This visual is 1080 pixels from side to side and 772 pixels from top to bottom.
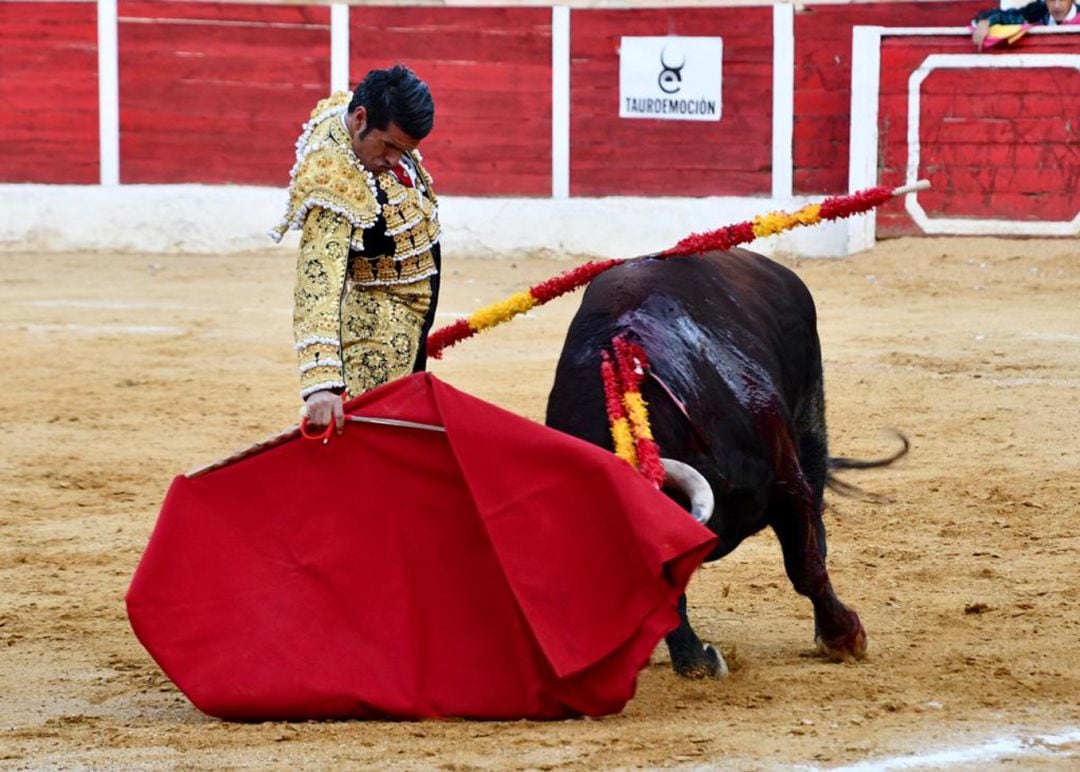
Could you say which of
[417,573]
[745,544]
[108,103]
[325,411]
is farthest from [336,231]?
[108,103]

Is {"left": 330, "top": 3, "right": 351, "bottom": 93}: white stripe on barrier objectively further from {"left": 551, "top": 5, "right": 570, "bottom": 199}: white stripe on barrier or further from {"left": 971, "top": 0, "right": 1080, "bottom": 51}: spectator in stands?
{"left": 971, "top": 0, "right": 1080, "bottom": 51}: spectator in stands

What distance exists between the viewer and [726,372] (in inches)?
134

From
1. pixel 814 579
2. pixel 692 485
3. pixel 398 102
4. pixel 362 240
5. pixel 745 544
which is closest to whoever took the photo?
pixel 692 485

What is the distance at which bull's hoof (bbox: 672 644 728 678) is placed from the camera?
329cm

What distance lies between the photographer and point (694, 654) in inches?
130

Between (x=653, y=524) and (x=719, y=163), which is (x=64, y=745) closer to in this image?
(x=653, y=524)

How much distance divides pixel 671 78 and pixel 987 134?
6.03 feet

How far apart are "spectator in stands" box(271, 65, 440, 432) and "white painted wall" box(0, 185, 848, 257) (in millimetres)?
7048

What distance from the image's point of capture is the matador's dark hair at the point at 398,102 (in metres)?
3.14

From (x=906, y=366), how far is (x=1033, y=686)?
391 centimetres

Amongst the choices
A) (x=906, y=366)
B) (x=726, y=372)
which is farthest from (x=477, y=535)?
(x=906, y=366)

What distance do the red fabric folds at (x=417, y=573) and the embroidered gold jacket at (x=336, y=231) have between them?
14cm

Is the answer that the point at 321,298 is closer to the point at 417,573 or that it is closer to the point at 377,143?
the point at 377,143

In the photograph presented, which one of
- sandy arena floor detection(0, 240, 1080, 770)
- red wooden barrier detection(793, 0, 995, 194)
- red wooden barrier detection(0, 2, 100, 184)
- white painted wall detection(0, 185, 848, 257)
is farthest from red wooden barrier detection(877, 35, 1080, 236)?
red wooden barrier detection(0, 2, 100, 184)
